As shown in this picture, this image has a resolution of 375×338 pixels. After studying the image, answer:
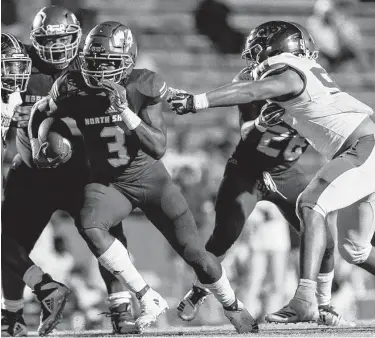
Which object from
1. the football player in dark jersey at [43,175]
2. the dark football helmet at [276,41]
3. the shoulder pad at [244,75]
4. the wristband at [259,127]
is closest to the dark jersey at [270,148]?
the wristband at [259,127]

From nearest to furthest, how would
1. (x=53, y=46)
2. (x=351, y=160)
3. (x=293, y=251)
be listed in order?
(x=351, y=160) → (x=53, y=46) → (x=293, y=251)

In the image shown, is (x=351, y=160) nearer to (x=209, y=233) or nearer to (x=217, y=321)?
(x=209, y=233)

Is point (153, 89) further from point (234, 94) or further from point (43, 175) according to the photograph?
point (43, 175)

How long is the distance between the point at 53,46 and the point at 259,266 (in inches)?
58.0

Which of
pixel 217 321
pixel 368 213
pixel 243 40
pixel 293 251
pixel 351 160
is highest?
pixel 243 40

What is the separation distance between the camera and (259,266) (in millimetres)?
4117

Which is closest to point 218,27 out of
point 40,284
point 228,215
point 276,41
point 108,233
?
point 276,41

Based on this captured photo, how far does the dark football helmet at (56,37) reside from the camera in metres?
3.80

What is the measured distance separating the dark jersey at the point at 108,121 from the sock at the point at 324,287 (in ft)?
3.22

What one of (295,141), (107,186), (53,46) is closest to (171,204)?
(107,186)

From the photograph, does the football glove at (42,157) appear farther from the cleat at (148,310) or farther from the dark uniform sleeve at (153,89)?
the cleat at (148,310)

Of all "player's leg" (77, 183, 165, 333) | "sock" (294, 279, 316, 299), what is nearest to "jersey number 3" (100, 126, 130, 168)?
"player's leg" (77, 183, 165, 333)

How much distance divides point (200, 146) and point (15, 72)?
3.15ft

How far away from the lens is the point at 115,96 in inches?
139
